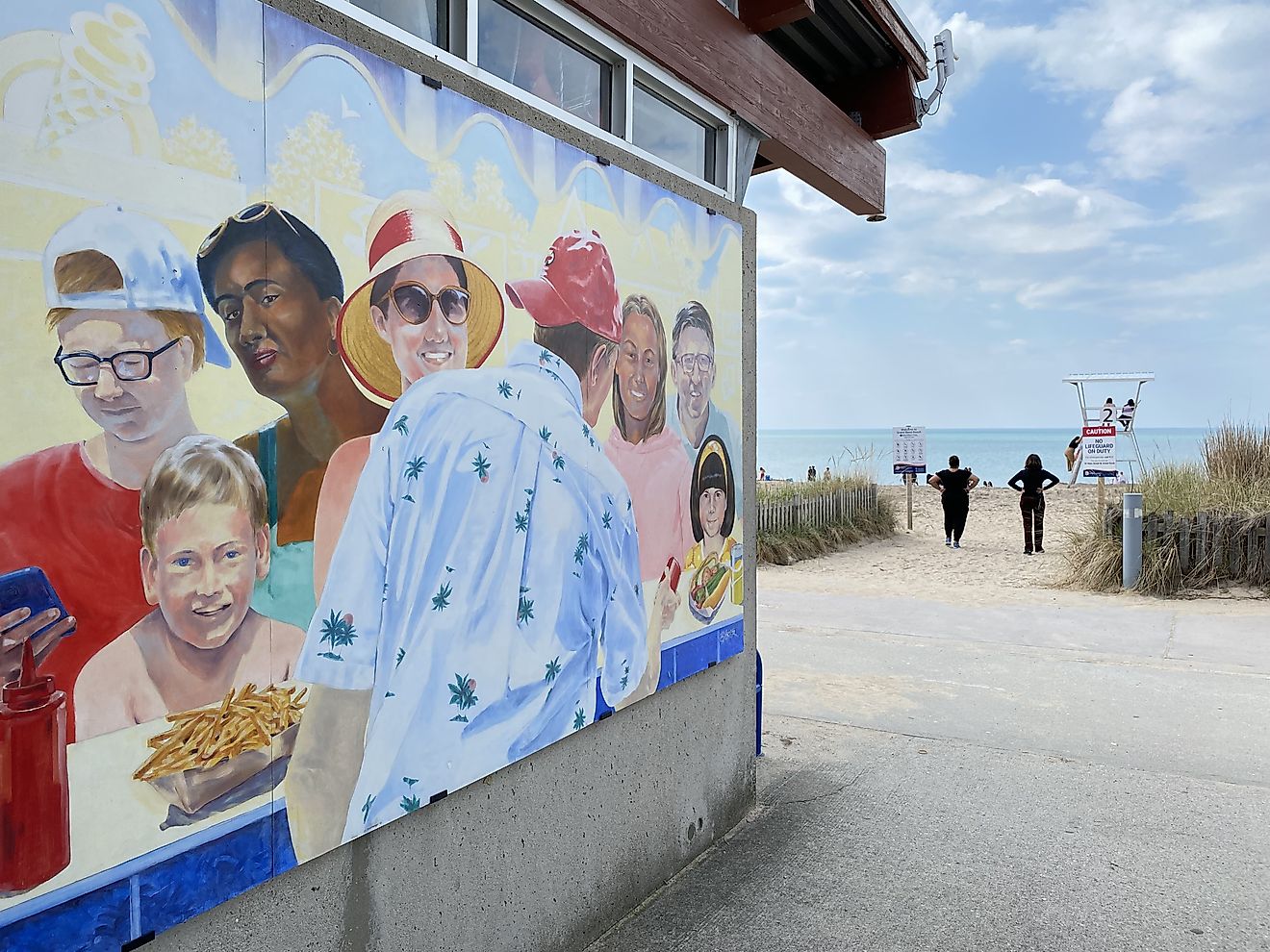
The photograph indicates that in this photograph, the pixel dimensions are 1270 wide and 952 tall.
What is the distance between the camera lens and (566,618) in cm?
302

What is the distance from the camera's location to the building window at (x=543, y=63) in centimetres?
281

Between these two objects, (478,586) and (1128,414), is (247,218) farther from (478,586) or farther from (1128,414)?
(1128,414)

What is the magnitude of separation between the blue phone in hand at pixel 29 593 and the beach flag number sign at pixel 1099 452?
1515cm

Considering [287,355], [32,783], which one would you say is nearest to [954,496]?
[287,355]

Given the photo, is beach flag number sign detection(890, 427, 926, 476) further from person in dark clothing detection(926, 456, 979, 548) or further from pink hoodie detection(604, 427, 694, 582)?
pink hoodie detection(604, 427, 694, 582)

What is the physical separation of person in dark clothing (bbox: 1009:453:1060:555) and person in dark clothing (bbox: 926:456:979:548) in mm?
813

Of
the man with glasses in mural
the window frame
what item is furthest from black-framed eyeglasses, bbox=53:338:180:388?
the man with glasses in mural

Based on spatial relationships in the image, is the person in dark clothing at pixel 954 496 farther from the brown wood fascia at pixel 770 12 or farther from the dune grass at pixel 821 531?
the brown wood fascia at pixel 770 12

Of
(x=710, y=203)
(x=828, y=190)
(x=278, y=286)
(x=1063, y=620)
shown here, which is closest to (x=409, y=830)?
(x=278, y=286)

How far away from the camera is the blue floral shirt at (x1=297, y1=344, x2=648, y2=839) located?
2.29 m

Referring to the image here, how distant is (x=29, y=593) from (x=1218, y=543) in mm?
11935

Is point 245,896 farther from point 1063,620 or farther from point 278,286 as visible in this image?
point 1063,620

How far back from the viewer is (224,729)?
6.31ft

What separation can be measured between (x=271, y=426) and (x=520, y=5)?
1.76 metres
